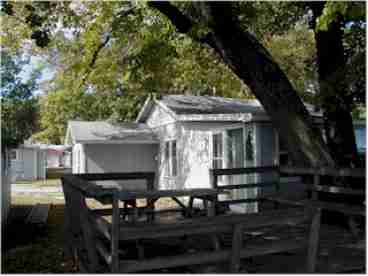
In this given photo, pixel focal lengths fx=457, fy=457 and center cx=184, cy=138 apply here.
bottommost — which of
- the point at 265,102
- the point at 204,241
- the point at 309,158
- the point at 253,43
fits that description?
the point at 204,241

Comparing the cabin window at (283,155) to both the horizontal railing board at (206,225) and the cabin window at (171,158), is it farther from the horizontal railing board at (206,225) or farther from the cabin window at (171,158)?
the horizontal railing board at (206,225)

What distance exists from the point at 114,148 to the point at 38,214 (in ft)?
27.0

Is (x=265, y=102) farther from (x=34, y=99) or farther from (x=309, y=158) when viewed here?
(x=34, y=99)

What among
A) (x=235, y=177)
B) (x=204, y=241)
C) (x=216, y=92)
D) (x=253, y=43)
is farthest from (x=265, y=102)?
(x=216, y=92)

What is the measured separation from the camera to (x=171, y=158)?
18688 millimetres

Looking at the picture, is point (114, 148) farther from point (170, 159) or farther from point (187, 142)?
point (187, 142)

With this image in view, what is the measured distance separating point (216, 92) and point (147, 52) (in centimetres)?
1807

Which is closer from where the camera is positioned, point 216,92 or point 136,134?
point 136,134

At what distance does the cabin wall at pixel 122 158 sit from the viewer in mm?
19672

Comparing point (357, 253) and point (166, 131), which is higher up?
point (166, 131)

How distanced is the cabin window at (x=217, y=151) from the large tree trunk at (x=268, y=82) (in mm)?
5891

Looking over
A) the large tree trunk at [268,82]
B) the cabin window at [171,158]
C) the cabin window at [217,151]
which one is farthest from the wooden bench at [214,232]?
the cabin window at [171,158]

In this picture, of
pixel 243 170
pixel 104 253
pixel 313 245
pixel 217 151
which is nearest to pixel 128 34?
pixel 217 151

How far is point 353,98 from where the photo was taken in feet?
31.3
